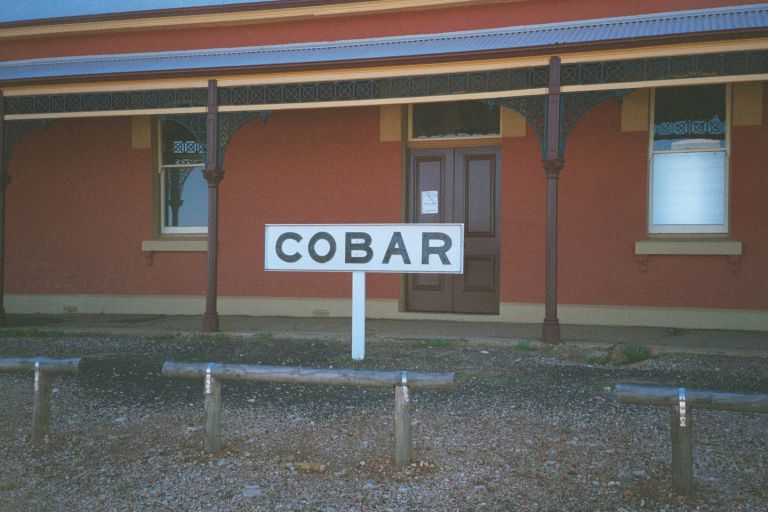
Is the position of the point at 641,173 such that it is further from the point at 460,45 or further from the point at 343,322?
the point at 343,322

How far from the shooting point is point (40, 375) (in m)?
4.72

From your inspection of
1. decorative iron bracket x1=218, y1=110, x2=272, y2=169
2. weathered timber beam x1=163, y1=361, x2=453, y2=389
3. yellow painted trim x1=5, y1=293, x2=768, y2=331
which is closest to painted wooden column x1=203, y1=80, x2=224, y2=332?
decorative iron bracket x1=218, y1=110, x2=272, y2=169

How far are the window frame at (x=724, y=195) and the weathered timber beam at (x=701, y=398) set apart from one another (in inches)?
210

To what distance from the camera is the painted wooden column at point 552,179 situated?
736 centimetres

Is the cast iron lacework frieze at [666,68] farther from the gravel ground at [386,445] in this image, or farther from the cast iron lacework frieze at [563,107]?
the gravel ground at [386,445]

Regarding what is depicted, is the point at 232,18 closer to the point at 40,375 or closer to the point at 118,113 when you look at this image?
the point at 118,113

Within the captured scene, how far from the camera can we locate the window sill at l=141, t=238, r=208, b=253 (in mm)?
10156

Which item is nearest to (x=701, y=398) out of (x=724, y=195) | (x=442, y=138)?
(x=724, y=195)

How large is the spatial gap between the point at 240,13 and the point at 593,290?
653 cm

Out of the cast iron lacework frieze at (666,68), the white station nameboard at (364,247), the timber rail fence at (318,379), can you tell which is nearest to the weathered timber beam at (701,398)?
the timber rail fence at (318,379)

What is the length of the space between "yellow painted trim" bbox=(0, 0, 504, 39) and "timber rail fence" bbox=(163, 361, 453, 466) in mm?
6757

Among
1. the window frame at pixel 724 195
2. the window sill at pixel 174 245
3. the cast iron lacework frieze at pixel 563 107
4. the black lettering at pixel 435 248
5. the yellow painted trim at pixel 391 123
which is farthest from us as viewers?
the window sill at pixel 174 245

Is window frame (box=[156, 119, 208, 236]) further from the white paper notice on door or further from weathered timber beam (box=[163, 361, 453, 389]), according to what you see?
weathered timber beam (box=[163, 361, 453, 389])

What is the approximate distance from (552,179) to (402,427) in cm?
421
